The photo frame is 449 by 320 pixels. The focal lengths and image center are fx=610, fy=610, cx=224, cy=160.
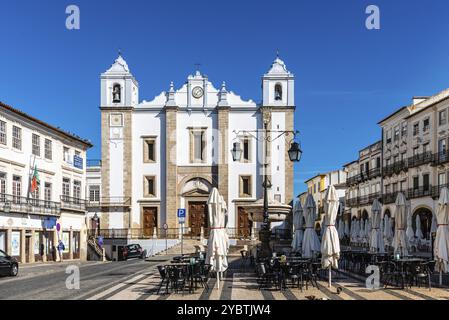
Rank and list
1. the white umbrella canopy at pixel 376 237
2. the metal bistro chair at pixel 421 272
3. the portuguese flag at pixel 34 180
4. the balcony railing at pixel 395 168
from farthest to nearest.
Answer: the balcony railing at pixel 395 168 < the portuguese flag at pixel 34 180 < the white umbrella canopy at pixel 376 237 < the metal bistro chair at pixel 421 272

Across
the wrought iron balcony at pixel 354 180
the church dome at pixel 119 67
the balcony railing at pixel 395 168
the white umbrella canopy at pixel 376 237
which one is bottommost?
the white umbrella canopy at pixel 376 237

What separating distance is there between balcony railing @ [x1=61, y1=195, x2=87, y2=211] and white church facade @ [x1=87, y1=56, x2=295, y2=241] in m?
8.03

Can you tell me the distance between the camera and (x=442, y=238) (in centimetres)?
1881

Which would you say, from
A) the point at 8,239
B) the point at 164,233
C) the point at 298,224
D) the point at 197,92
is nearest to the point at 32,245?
the point at 8,239

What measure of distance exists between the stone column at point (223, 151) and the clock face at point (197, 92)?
2.31 m

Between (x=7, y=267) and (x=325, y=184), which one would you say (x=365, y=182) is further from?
(x=7, y=267)

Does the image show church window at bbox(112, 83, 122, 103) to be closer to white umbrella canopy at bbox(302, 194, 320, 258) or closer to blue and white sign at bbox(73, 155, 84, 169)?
blue and white sign at bbox(73, 155, 84, 169)

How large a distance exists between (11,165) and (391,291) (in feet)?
76.9

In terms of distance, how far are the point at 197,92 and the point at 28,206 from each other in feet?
69.7

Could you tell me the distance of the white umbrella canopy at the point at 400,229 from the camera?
73.6 feet

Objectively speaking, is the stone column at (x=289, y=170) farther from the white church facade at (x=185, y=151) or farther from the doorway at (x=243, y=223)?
the doorway at (x=243, y=223)

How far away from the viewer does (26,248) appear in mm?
35031

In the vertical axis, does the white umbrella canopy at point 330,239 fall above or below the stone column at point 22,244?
above

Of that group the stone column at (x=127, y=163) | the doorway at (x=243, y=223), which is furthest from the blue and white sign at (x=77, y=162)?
the doorway at (x=243, y=223)
